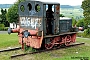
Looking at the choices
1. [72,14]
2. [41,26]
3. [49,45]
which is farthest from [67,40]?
[72,14]

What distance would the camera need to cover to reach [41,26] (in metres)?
13.1

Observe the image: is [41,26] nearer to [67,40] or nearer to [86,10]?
[67,40]

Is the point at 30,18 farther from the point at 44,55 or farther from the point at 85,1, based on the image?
the point at 85,1

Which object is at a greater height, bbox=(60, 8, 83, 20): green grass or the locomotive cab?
the locomotive cab

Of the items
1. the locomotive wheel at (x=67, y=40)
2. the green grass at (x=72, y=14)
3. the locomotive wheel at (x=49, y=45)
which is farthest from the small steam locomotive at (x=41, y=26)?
the green grass at (x=72, y=14)

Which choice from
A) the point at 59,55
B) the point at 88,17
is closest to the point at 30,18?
the point at 59,55

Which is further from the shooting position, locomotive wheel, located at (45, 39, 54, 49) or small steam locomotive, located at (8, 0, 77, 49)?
locomotive wheel, located at (45, 39, 54, 49)

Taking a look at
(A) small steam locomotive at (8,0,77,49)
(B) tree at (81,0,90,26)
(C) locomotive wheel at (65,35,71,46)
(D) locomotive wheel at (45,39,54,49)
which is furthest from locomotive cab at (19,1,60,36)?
(B) tree at (81,0,90,26)

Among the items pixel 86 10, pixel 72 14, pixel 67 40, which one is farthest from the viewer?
pixel 72 14

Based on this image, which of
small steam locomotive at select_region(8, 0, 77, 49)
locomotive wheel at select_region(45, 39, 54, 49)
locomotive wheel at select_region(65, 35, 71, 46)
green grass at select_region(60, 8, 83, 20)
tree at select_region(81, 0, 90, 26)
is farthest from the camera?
green grass at select_region(60, 8, 83, 20)

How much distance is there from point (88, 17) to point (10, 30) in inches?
857

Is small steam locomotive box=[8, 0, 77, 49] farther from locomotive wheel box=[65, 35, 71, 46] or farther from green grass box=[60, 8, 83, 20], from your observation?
green grass box=[60, 8, 83, 20]

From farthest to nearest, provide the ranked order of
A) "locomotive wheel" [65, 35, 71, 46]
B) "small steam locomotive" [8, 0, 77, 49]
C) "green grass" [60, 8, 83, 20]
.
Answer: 1. "green grass" [60, 8, 83, 20]
2. "locomotive wheel" [65, 35, 71, 46]
3. "small steam locomotive" [8, 0, 77, 49]

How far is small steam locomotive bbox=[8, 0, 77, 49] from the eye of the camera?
1306 centimetres
